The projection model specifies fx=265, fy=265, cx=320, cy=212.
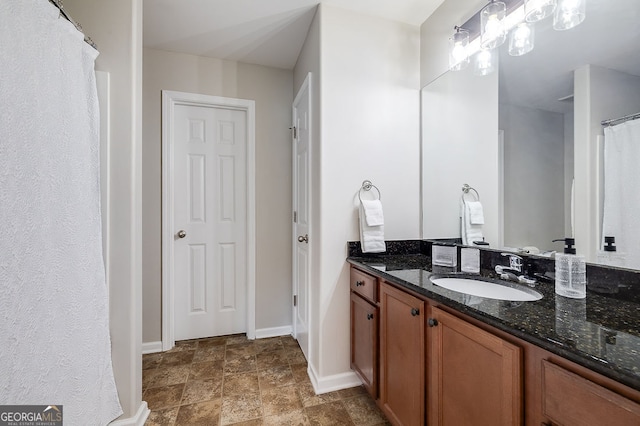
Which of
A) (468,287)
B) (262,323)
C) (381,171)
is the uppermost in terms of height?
(381,171)

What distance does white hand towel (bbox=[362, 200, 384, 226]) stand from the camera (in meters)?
1.65

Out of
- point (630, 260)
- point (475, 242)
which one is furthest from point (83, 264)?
point (630, 260)

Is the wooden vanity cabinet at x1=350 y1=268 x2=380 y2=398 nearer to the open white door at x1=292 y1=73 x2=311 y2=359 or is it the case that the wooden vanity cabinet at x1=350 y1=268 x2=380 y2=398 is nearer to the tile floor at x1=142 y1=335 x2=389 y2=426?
the tile floor at x1=142 y1=335 x2=389 y2=426

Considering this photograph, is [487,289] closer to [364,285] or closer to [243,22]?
[364,285]

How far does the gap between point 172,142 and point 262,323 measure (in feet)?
5.88

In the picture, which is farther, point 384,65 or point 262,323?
point 262,323

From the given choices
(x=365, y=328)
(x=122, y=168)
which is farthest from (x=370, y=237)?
(x=122, y=168)

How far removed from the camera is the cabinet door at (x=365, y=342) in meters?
1.42

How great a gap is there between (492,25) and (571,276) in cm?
127

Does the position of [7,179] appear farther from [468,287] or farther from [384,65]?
[384,65]

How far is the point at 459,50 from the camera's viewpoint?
5.13 feet

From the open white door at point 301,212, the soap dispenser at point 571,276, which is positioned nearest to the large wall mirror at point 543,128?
the soap dispenser at point 571,276

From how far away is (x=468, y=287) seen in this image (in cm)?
125

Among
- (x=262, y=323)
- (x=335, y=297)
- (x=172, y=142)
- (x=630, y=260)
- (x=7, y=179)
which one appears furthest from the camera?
(x=262, y=323)
